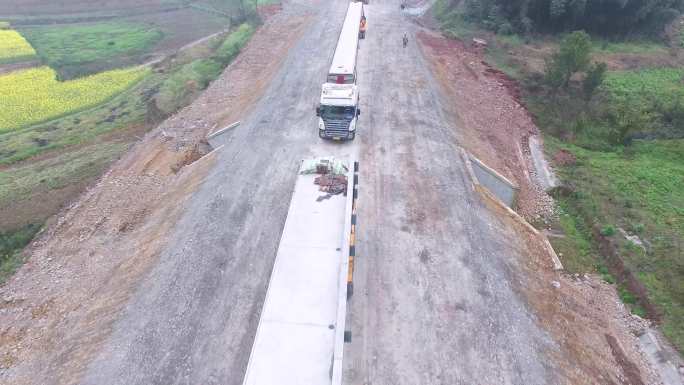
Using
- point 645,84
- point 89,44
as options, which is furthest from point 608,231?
point 89,44

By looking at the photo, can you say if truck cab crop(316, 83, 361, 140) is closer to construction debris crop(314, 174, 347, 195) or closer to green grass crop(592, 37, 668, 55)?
construction debris crop(314, 174, 347, 195)

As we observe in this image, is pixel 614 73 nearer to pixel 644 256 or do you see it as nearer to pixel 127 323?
pixel 644 256

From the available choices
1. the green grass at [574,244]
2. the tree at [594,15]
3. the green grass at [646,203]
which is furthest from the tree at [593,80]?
the green grass at [574,244]

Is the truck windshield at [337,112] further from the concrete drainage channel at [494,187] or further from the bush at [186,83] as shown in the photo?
the bush at [186,83]

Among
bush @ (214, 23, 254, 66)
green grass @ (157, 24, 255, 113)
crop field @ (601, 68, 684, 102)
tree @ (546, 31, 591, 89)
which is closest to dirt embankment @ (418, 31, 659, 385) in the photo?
tree @ (546, 31, 591, 89)

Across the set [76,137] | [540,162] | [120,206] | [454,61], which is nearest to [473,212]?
[540,162]
